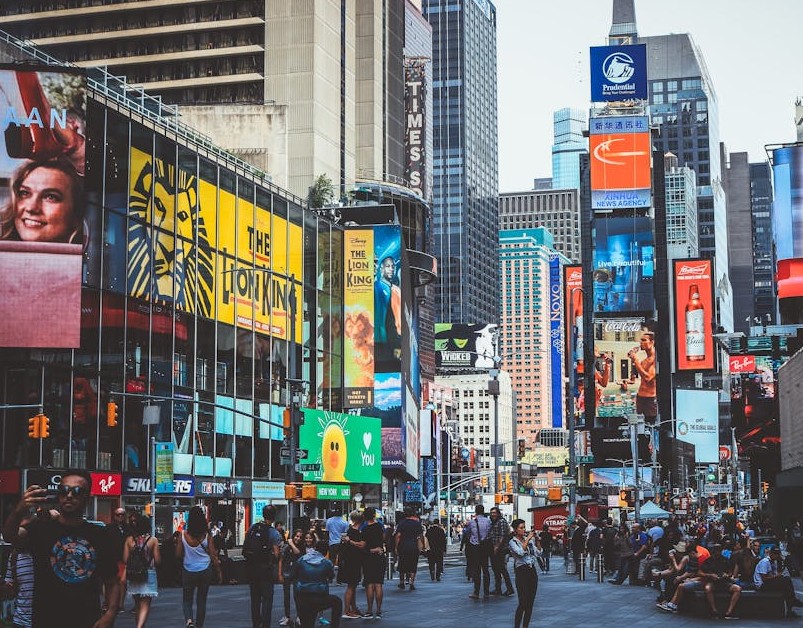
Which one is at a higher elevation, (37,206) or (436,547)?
(37,206)

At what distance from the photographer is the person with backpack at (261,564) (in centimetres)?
2022

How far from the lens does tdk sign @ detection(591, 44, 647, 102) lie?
17062cm

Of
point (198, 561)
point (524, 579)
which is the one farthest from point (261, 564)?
point (524, 579)

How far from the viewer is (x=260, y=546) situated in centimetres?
2027

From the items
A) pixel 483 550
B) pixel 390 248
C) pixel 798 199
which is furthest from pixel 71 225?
pixel 798 199

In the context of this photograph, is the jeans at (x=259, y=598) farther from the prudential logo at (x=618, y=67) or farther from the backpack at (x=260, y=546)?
the prudential logo at (x=618, y=67)

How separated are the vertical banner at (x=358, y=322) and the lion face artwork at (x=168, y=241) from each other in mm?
19775

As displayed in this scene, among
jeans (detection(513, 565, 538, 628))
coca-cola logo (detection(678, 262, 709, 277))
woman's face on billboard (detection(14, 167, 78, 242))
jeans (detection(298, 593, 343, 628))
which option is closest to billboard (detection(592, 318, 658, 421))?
coca-cola logo (detection(678, 262, 709, 277))

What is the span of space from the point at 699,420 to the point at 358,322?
11104cm

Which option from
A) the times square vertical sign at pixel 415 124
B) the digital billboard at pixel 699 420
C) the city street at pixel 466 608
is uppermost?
the times square vertical sign at pixel 415 124

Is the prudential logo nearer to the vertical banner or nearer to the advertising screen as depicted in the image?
the advertising screen

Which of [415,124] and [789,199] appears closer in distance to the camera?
[789,199]

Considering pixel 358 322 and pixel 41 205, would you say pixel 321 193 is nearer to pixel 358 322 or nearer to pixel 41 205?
pixel 358 322

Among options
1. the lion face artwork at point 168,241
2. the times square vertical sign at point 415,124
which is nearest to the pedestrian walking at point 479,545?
the lion face artwork at point 168,241
